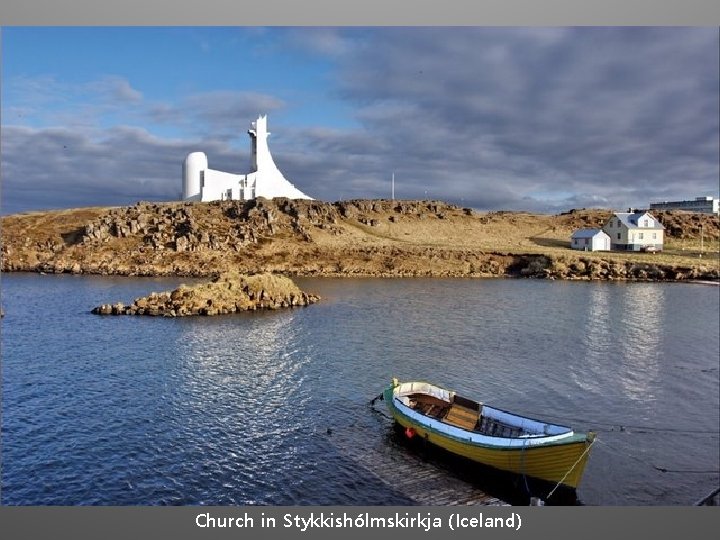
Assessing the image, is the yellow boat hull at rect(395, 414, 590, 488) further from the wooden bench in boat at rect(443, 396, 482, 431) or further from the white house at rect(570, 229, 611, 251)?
the white house at rect(570, 229, 611, 251)

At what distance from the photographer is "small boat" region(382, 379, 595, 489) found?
67.2 feet

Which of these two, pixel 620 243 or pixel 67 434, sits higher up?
pixel 620 243

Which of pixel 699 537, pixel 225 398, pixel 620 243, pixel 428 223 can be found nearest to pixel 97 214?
pixel 428 223

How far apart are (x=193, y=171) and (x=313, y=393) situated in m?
119

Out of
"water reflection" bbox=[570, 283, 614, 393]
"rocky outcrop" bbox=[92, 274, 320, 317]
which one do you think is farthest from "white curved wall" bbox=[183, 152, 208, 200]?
"water reflection" bbox=[570, 283, 614, 393]

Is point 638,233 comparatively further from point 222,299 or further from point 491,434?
point 491,434

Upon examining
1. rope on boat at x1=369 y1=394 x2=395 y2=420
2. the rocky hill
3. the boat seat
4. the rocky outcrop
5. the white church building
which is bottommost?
rope on boat at x1=369 y1=394 x2=395 y2=420

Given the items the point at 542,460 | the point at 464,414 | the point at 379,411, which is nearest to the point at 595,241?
the point at 379,411

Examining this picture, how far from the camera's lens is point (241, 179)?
452 ft

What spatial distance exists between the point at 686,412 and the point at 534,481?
12.5 meters

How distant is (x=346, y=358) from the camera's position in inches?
1540

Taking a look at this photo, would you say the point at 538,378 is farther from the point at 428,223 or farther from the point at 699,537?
the point at 428,223

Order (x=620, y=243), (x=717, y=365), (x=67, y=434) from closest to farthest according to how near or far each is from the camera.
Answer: (x=67, y=434) < (x=717, y=365) < (x=620, y=243)

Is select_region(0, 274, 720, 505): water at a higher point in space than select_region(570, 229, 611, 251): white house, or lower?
lower
